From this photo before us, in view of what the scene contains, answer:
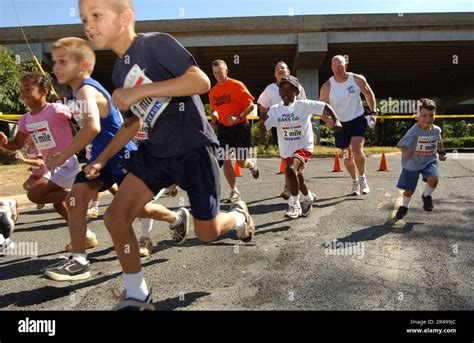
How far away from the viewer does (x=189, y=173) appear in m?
2.81

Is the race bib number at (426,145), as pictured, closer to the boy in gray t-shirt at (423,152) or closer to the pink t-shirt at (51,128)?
the boy in gray t-shirt at (423,152)

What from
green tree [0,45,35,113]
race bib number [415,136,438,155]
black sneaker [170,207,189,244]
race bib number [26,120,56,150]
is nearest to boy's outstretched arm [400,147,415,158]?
race bib number [415,136,438,155]

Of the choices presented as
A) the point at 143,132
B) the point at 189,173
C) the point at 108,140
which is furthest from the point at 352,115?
the point at 189,173

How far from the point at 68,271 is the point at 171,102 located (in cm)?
161

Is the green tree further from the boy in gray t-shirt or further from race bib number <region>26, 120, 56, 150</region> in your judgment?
the boy in gray t-shirt

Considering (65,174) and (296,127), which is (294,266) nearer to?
(65,174)

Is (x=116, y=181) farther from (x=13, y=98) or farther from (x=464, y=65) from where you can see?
(x=464, y=65)

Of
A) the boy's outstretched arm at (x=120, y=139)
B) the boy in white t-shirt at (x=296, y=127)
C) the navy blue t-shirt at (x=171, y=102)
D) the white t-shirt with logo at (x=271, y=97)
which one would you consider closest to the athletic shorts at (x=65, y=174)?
the boy's outstretched arm at (x=120, y=139)

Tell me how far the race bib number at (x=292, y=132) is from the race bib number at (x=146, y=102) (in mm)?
3284

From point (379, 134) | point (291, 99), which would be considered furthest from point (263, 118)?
point (379, 134)

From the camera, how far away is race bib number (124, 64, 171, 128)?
272 centimetres

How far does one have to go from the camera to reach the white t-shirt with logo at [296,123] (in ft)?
19.1

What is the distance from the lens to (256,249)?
4.21 meters
